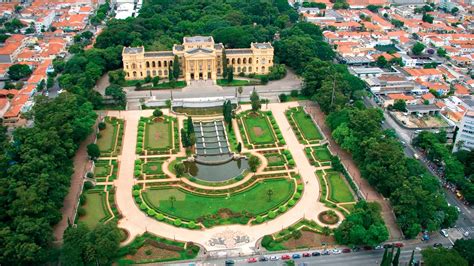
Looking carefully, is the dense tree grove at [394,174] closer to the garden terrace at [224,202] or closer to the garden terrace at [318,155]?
the garden terrace at [318,155]

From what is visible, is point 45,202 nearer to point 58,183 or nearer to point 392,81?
point 58,183

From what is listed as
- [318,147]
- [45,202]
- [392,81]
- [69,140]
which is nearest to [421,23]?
[392,81]

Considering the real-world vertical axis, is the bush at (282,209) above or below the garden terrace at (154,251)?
above

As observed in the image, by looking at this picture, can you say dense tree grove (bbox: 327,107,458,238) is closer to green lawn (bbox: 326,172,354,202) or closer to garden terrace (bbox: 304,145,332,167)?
garden terrace (bbox: 304,145,332,167)

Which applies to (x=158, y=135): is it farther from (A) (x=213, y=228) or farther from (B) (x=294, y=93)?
(B) (x=294, y=93)

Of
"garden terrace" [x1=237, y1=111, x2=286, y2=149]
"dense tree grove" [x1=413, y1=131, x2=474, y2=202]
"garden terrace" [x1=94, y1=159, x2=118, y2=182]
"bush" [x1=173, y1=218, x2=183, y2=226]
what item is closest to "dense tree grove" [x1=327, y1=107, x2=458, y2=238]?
"dense tree grove" [x1=413, y1=131, x2=474, y2=202]

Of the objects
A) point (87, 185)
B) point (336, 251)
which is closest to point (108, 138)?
point (87, 185)

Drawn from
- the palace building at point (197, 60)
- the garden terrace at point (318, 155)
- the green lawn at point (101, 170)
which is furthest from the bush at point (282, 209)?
the palace building at point (197, 60)
